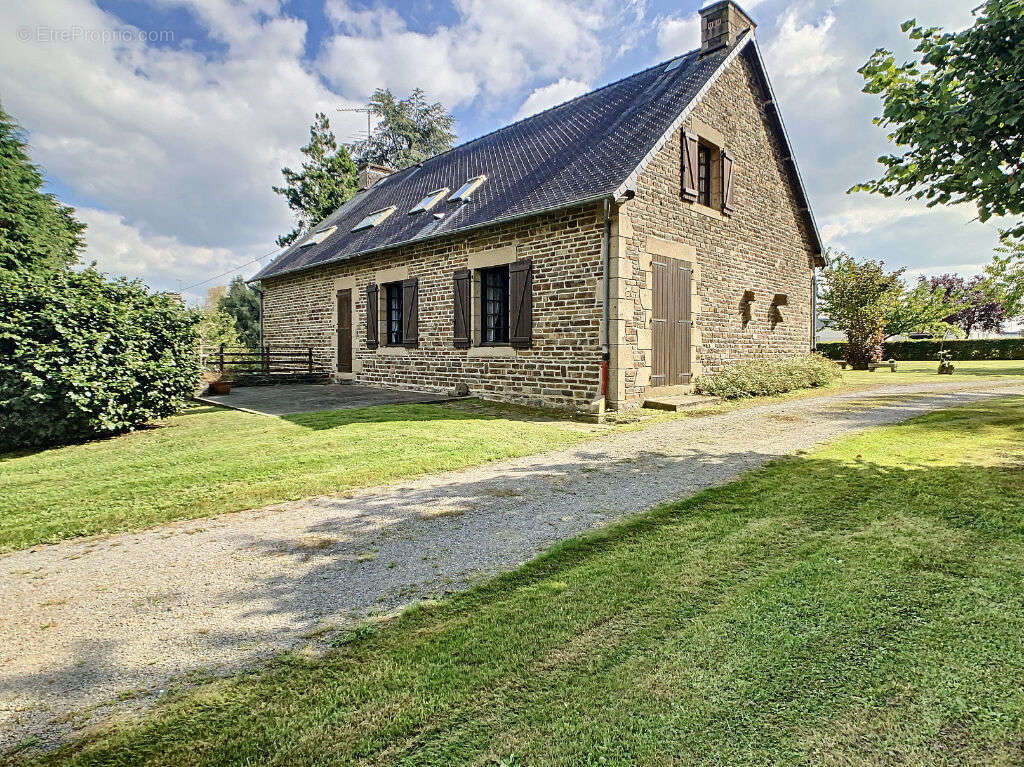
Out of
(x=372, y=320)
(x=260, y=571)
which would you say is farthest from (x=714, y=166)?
(x=260, y=571)

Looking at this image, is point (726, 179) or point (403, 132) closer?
point (726, 179)

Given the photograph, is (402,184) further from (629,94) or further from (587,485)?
(587,485)

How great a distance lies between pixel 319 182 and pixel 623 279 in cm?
2322

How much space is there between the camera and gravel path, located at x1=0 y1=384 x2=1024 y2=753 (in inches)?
83.6

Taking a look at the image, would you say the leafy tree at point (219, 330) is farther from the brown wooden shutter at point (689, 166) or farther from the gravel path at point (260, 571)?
the gravel path at point (260, 571)

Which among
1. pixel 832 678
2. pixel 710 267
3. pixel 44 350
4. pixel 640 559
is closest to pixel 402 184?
pixel 710 267

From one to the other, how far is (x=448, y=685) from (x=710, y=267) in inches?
436

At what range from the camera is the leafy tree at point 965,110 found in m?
3.81

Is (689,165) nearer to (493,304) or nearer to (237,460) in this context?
(493,304)

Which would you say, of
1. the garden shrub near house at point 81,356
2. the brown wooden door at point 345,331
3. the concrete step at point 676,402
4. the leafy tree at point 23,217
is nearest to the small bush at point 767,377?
the concrete step at point 676,402

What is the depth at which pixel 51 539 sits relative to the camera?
368 centimetres

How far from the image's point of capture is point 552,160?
11.3m

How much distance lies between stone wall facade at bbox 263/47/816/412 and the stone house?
40mm

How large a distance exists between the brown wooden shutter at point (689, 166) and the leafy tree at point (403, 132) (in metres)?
28.9
